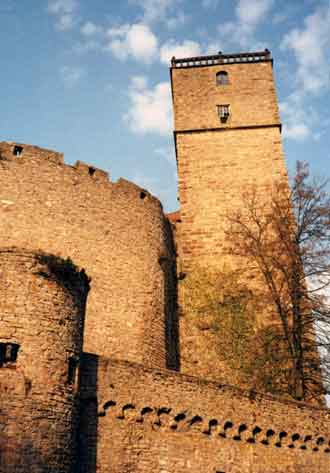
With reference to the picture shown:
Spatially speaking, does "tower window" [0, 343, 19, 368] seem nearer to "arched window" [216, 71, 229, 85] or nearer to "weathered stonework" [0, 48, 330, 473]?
"weathered stonework" [0, 48, 330, 473]

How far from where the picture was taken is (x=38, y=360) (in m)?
8.27

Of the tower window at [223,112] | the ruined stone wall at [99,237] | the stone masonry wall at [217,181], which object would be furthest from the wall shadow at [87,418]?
the tower window at [223,112]

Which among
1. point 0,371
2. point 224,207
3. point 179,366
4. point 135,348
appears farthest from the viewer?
point 224,207

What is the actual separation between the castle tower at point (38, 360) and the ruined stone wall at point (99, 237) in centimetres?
566

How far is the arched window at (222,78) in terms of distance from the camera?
2445cm

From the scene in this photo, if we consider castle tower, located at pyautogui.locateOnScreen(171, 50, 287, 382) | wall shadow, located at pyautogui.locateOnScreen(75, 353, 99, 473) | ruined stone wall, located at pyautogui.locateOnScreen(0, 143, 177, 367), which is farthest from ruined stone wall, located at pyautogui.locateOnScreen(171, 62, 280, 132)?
wall shadow, located at pyautogui.locateOnScreen(75, 353, 99, 473)

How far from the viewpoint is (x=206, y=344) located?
60.3 feet

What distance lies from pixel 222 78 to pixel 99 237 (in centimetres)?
1188

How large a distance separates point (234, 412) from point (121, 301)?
16.5 feet

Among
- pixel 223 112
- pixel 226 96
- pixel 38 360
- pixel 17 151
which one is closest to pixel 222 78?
pixel 226 96

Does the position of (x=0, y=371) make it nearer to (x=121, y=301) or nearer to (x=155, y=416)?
(x=155, y=416)

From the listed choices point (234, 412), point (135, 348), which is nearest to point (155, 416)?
point (234, 412)

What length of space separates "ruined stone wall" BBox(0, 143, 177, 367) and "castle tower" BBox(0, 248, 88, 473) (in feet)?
18.6

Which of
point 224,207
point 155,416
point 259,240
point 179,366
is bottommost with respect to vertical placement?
point 155,416
